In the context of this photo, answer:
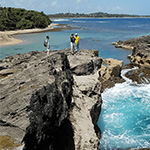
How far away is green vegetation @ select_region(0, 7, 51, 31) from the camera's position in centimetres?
7789

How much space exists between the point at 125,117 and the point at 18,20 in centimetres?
8424

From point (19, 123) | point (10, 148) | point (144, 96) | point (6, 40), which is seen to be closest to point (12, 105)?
point (19, 123)

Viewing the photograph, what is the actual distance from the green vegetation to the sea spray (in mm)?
67868

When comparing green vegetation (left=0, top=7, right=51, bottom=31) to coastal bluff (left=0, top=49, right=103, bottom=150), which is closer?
coastal bluff (left=0, top=49, right=103, bottom=150)

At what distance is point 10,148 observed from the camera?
13.3 feet

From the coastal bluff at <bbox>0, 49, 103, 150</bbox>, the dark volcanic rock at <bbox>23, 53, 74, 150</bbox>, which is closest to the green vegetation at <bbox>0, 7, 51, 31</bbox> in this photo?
the coastal bluff at <bbox>0, 49, 103, 150</bbox>

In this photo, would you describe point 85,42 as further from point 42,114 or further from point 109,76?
A: point 42,114

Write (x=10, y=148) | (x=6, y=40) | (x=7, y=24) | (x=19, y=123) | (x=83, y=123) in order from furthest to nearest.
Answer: (x=7, y=24)
(x=6, y=40)
(x=83, y=123)
(x=19, y=123)
(x=10, y=148)

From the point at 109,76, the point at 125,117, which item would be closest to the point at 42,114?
the point at 125,117

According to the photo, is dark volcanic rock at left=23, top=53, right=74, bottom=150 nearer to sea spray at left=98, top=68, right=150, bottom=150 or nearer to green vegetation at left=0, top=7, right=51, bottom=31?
sea spray at left=98, top=68, right=150, bottom=150

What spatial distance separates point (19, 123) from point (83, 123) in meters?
Answer: 4.21

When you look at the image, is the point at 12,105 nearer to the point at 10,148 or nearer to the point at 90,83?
the point at 10,148

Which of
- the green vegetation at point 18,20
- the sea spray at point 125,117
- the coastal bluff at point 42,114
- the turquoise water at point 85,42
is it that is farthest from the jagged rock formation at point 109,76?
the green vegetation at point 18,20

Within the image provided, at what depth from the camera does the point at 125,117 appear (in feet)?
46.3
